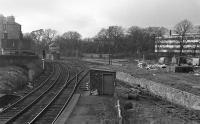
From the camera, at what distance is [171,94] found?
102 ft

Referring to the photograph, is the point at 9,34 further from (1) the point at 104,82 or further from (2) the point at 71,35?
(2) the point at 71,35

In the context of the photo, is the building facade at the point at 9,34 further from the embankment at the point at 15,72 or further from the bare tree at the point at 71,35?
the bare tree at the point at 71,35

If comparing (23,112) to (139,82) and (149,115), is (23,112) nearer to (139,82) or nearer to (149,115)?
(149,115)

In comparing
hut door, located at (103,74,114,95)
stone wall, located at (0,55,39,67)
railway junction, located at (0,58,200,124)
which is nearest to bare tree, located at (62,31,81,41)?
stone wall, located at (0,55,39,67)

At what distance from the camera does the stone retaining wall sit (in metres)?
26.6

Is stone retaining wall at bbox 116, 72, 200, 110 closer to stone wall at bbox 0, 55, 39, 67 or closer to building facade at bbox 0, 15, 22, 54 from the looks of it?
stone wall at bbox 0, 55, 39, 67

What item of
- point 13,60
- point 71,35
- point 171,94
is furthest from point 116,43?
point 171,94

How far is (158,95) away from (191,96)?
735 centimetres

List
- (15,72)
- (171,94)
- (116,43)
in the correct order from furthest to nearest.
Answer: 1. (116,43)
2. (15,72)
3. (171,94)

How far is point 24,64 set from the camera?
51.7 m

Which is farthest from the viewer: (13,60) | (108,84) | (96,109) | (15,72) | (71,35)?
(71,35)

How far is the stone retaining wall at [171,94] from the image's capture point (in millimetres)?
26625

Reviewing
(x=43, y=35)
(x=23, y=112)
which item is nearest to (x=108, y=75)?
(x=23, y=112)

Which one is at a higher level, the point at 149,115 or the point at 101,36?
the point at 101,36
